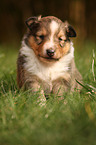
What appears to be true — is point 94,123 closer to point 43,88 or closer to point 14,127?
point 14,127

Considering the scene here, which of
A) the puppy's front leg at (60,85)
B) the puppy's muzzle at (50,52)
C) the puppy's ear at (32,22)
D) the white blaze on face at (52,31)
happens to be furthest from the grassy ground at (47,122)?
the puppy's ear at (32,22)

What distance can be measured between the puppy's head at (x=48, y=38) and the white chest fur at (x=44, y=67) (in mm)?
99

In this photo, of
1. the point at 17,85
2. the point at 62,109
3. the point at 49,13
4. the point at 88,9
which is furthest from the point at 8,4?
the point at 62,109

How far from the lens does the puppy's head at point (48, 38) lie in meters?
3.49

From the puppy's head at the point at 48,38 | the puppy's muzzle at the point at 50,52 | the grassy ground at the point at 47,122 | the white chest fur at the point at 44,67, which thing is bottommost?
the grassy ground at the point at 47,122

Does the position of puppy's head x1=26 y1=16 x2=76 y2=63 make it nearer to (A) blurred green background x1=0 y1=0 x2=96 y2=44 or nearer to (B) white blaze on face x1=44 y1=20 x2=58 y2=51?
(B) white blaze on face x1=44 y1=20 x2=58 y2=51

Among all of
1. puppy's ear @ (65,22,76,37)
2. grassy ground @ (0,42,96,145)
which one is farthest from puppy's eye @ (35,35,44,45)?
grassy ground @ (0,42,96,145)

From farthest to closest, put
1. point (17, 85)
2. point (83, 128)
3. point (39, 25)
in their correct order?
point (17, 85) < point (39, 25) < point (83, 128)

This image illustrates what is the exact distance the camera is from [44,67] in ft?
12.5

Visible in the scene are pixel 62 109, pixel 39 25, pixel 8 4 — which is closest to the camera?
pixel 62 109

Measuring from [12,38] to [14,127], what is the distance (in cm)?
890

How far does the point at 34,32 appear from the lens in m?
3.73

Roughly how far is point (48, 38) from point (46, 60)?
33 cm

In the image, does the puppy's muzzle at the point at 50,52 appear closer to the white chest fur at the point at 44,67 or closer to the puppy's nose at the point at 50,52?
the puppy's nose at the point at 50,52
